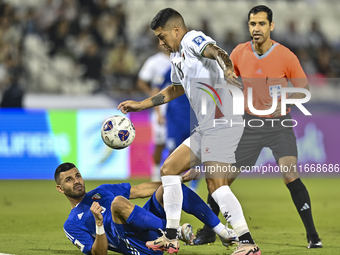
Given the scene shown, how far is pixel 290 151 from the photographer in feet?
16.2

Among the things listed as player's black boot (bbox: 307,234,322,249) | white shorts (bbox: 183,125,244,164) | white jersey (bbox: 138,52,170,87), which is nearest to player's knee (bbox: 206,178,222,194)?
white shorts (bbox: 183,125,244,164)

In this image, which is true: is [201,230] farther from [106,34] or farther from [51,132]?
[106,34]

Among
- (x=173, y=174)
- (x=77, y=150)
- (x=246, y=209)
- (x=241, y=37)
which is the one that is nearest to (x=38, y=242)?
(x=173, y=174)

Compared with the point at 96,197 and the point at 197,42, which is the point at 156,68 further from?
the point at 197,42

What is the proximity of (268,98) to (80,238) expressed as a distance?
2.23 m

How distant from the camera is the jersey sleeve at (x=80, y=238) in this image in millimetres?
4301

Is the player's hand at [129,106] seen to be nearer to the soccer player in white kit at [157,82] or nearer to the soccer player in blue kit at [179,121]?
the soccer player in blue kit at [179,121]

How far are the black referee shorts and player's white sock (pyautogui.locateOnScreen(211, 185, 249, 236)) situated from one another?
35.6 inches

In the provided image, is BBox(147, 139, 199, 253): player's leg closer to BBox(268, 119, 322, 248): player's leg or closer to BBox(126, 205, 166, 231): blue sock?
BBox(126, 205, 166, 231): blue sock

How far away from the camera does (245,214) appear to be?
6.97 meters

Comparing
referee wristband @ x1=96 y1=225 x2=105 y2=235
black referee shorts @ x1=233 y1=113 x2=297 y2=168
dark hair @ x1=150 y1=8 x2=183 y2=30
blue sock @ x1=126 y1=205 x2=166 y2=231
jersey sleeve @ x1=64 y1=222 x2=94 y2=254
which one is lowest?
jersey sleeve @ x1=64 y1=222 x2=94 y2=254

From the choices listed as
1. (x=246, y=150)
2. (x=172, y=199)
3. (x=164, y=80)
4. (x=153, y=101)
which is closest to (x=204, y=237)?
(x=246, y=150)

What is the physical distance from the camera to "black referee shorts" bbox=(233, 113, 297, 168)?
4973 millimetres

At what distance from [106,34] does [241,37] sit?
363 centimetres
